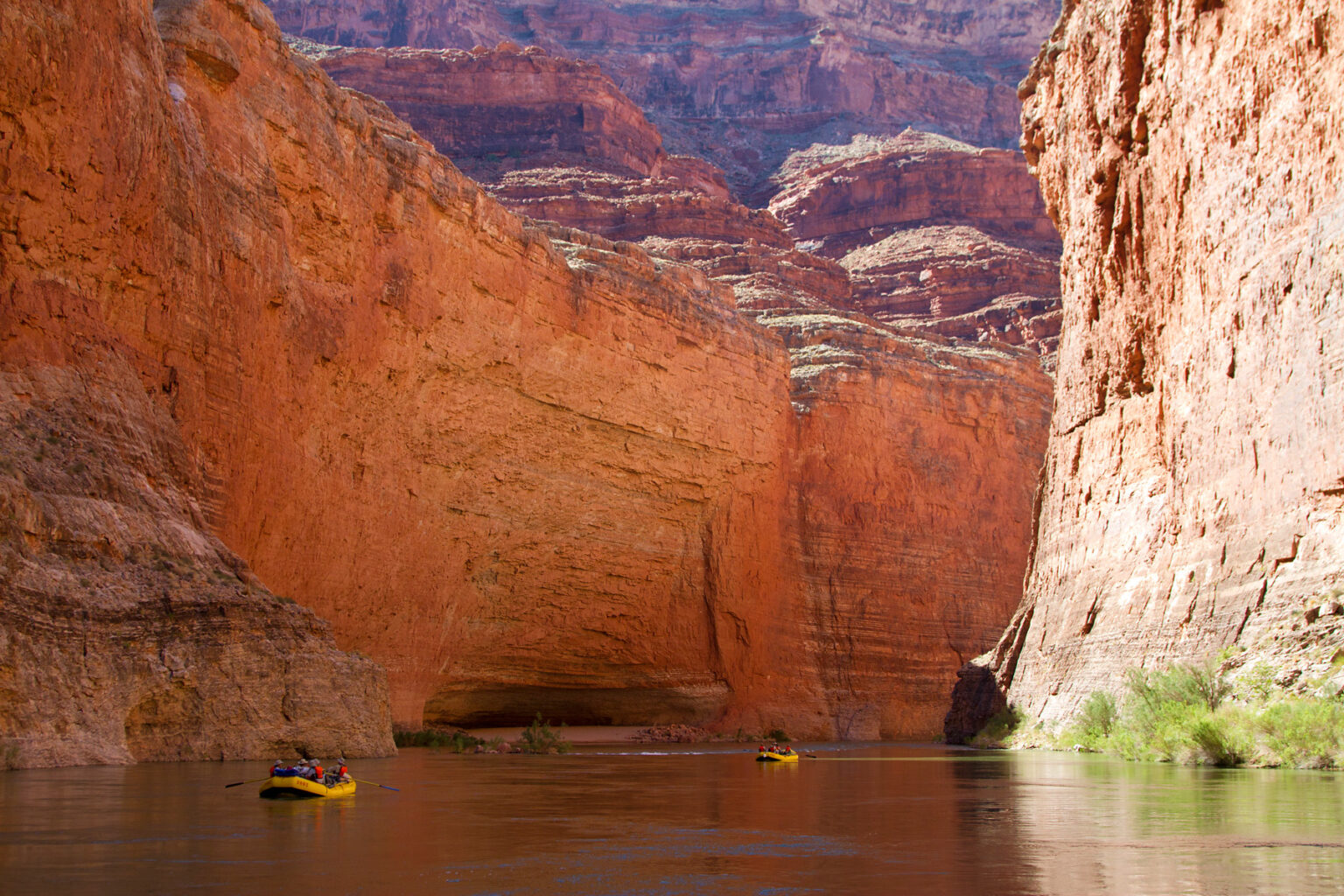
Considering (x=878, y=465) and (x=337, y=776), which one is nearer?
(x=337, y=776)

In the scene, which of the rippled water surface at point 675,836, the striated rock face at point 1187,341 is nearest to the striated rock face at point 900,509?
the striated rock face at point 1187,341

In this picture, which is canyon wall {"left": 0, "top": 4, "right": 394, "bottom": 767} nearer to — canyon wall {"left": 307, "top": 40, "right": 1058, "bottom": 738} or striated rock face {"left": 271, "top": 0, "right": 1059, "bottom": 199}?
canyon wall {"left": 307, "top": 40, "right": 1058, "bottom": 738}

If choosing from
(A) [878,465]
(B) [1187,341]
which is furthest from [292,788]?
(A) [878,465]

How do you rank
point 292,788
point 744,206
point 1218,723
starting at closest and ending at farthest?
point 292,788, point 1218,723, point 744,206

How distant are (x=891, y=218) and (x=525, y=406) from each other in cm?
5722

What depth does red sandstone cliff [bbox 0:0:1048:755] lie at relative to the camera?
18.7 metres

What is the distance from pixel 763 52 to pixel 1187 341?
100 metres

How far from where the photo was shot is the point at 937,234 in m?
80.2

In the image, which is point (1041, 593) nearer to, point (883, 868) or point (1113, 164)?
point (1113, 164)

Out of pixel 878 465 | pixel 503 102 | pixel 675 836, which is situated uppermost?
pixel 503 102

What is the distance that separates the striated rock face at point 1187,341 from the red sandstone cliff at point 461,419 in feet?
36.9

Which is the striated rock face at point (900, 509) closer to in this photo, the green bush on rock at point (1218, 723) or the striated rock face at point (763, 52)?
the green bush on rock at point (1218, 723)

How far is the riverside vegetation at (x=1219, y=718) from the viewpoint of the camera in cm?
1631

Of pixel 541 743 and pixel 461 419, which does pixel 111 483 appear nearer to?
pixel 461 419
